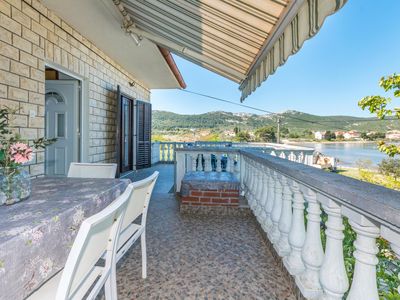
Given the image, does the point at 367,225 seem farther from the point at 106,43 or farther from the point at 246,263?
the point at 106,43

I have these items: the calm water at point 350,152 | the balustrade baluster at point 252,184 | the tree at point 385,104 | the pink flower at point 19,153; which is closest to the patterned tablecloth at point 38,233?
the pink flower at point 19,153

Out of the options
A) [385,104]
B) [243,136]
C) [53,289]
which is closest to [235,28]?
[53,289]

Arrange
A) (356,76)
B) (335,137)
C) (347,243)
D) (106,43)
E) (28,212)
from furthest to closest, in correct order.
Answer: (356,76) < (335,137) < (106,43) < (347,243) < (28,212)

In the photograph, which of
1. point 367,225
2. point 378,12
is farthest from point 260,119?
point 367,225

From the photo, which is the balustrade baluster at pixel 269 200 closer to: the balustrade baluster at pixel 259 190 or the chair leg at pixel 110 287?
the balustrade baluster at pixel 259 190

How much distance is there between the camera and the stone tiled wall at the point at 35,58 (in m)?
2.82

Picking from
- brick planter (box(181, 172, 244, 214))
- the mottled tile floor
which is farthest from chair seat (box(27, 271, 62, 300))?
brick planter (box(181, 172, 244, 214))

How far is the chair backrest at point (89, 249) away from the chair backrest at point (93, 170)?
1.45m

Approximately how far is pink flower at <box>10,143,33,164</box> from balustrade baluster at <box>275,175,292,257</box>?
1761 millimetres

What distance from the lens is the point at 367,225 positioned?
34.6 inches

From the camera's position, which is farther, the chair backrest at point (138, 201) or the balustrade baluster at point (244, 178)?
the balustrade baluster at point (244, 178)

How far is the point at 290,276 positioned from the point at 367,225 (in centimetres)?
115

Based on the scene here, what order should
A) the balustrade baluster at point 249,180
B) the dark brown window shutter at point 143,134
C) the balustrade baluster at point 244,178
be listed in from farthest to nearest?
the dark brown window shutter at point 143,134 → the balustrade baluster at point 244,178 → the balustrade baluster at point 249,180

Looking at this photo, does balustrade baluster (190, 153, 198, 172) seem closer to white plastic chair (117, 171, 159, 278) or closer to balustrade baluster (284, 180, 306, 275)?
white plastic chair (117, 171, 159, 278)
